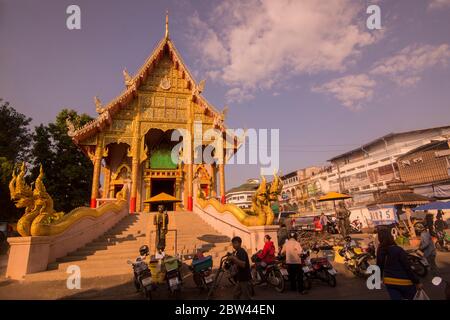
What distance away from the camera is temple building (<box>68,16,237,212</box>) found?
56.6ft

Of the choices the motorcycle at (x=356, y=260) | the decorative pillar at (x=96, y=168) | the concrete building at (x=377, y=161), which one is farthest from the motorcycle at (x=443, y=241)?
the concrete building at (x=377, y=161)

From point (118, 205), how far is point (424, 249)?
515 inches

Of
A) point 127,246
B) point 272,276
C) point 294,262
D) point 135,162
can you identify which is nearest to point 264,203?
point 272,276

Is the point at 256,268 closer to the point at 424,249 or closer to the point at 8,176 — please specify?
the point at 424,249

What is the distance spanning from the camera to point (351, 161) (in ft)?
129

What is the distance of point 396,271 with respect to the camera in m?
3.69

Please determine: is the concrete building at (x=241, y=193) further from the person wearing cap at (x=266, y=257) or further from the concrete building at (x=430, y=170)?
the person wearing cap at (x=266, y=257)

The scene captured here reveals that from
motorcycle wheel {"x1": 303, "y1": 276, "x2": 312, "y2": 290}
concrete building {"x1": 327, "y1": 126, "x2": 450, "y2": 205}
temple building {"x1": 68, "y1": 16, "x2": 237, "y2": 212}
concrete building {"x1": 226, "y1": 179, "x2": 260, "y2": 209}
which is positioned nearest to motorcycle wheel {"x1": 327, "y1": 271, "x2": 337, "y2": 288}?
motorcycle wheel {"x1": 303, "y1": 276, "x2": 312, "y2": 290}

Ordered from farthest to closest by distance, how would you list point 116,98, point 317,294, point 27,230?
point 116,98, point 27,230, point 317,294

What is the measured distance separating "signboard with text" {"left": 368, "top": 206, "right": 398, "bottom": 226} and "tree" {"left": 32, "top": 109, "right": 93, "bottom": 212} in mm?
23526

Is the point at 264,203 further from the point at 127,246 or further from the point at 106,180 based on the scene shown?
the point at 106,180

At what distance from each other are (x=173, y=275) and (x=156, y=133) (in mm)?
15777
